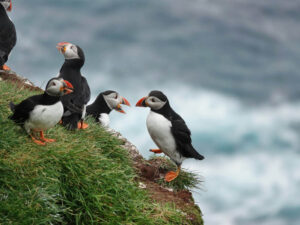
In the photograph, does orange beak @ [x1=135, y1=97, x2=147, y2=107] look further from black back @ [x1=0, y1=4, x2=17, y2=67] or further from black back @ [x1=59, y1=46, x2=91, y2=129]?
black back @ [x1=0, y1=4, x2=17, y2=67]

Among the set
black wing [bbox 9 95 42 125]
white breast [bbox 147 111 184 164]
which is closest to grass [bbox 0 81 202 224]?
black wing [bbox 9 95 42 125]

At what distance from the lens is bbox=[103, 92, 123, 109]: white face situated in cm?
926

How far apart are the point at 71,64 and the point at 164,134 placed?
202 cm

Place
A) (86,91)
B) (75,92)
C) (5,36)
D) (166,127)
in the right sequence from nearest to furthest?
(166,127) < (75,92) < (86,91) < (5,36)

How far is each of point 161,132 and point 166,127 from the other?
113mm

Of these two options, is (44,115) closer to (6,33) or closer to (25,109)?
(25,109)

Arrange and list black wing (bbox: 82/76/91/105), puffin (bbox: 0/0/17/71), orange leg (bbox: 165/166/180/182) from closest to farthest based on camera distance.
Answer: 1. black wing (bbox: 82/76/91/105)
2. orange leg (bbox: 165/166/180/182)
3. puffin (bbox: 0/0/17/71)

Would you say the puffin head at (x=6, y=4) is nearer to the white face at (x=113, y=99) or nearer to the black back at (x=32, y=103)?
the white face at (x=113, y=99)

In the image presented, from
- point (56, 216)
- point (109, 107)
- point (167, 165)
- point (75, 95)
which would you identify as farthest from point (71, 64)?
point (56, 216)

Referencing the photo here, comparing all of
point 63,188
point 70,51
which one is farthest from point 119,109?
point 63,188

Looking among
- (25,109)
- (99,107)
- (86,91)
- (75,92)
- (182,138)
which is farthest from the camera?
(99,107)

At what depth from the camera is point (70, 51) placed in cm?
788

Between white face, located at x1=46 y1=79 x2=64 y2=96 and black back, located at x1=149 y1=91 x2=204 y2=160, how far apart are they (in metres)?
1.78

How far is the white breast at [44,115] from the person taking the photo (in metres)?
5.80
